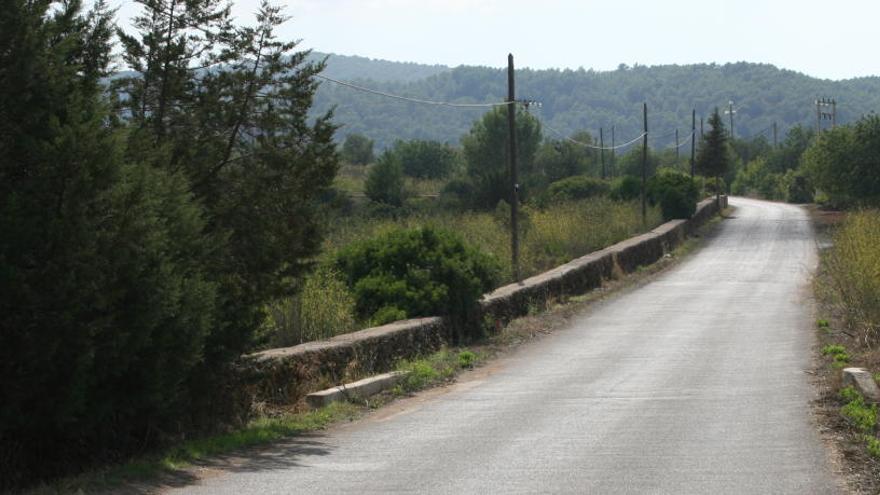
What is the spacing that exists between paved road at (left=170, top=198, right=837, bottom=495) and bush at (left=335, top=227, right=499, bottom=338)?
160 cm

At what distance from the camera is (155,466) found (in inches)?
360

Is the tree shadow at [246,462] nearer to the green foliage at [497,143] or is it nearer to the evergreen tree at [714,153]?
the evergreen tree at [714,153]

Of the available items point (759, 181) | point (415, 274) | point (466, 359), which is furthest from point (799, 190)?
point (466, 359)

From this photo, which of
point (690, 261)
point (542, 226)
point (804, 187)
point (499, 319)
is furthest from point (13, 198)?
point (804, 187)

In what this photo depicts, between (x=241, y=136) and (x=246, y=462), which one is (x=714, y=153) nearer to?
(x=241, y=136)

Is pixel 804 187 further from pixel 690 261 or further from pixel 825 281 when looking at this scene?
pixel 825 281

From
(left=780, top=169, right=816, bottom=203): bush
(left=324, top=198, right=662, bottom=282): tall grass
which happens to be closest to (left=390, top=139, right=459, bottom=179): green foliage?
(left=780, top=169, right=816, bottom=203): bush

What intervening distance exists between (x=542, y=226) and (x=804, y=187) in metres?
69.6

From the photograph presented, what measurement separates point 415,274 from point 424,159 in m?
107

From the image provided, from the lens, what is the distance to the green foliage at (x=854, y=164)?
63125 millimetres

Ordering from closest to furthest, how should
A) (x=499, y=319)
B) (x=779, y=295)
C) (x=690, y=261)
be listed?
(x=499, y=319) < (x=779, y=295) < (x=690, y=261)

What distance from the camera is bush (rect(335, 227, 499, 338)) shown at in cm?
1903

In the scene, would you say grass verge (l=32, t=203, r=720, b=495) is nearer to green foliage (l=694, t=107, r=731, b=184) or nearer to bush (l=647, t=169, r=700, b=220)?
bush (l=647, t=169, r=700, b=220)

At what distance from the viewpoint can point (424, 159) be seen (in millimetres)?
125375
